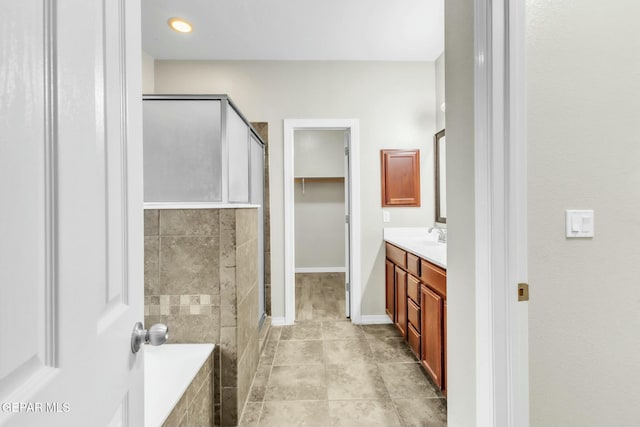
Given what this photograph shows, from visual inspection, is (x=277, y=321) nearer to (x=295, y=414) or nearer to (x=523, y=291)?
(x=295, y=414)

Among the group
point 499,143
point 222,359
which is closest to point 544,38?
point 499,143

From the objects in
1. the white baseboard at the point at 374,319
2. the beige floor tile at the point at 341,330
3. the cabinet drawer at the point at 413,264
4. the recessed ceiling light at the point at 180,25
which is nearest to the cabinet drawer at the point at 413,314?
the cabinet drawer at the point at 413,264

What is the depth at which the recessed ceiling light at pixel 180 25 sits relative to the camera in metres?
2.45

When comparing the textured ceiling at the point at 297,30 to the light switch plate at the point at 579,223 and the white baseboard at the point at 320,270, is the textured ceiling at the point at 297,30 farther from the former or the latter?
the white baseboard at the point at 320,270

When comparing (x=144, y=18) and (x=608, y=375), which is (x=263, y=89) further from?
(x=608, y=375)

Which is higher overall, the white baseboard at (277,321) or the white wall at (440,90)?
the white wall at (440,90)

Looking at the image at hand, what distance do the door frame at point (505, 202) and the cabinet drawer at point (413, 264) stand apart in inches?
48.4

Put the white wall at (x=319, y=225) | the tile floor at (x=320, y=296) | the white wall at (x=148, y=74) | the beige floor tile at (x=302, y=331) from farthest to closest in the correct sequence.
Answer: the white wall at (x=319, y=225)
the tile floor at (x=320, y=296)
the white wall at (x=148, y=74)
the beige floor tile at (x=302, y=331)

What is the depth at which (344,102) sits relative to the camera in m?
3.14

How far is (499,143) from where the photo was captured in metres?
0.93

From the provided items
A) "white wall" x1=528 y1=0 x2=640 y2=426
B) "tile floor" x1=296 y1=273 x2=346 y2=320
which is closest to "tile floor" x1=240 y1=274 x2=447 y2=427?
"tile floor" x1=296 y1=273 x2=346 y2=320

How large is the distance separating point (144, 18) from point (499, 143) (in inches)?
109

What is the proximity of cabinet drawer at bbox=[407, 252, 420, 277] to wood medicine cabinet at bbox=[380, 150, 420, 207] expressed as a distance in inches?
35.1

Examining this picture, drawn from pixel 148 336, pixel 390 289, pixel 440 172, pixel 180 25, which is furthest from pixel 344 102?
pixel 148 336
